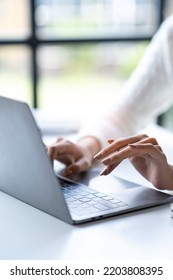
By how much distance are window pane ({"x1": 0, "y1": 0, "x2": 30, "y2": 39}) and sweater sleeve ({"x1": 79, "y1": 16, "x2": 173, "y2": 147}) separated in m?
1.00

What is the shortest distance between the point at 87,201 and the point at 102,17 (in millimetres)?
1831

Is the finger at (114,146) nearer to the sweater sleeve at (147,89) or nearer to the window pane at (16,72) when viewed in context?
the sweater sleeve at (147,89)

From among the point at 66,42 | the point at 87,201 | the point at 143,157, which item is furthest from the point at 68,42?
the point at 87,201

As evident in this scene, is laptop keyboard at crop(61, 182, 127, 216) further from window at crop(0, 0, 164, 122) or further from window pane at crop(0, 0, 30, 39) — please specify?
window pane at crop(0, 0, 30, 39)

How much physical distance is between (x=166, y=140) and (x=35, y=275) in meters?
0.86

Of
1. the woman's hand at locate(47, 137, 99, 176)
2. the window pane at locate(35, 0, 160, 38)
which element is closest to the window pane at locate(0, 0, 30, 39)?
the window pane at locate(35, 0, 160, 38)

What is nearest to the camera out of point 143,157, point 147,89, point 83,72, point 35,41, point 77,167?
point 143,157

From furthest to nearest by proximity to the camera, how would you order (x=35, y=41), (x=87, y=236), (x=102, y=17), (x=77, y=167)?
1. (x=102, y=17)
2. (x=35, y=41)
3. (x=77, y=167)
4. (x=87, y=236)

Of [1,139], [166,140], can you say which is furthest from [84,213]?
[166,140]

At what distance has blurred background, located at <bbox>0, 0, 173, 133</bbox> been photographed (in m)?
2.36

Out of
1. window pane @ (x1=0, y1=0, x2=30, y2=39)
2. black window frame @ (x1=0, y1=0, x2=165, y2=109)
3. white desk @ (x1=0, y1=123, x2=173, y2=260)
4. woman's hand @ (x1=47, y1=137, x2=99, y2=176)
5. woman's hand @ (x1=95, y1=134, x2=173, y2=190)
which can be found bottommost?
white desk @ (x1=0, y1=123, x2=173, y2=260)

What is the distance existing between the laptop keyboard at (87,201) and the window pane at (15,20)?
5.16 ft

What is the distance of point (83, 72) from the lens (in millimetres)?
2670

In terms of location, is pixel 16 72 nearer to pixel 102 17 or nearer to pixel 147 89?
pixel 102 17
